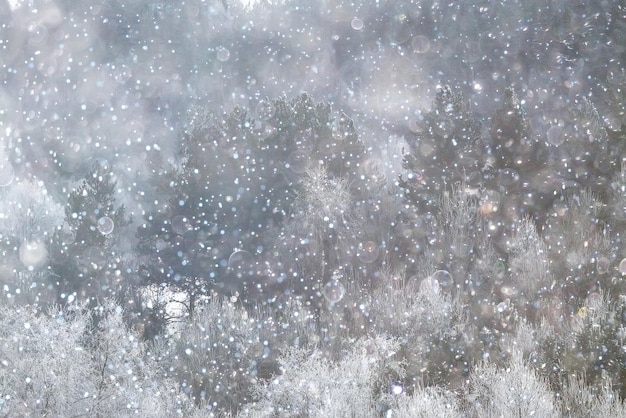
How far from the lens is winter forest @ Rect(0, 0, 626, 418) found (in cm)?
1162

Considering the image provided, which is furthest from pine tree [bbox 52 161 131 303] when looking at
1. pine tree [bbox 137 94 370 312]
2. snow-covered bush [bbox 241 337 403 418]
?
snow-covered bush [bbox 241 337 403 418]

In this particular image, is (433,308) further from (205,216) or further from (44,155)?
(44,155)

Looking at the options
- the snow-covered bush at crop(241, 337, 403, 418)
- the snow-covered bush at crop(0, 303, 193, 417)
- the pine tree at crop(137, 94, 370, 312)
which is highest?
the pine tree at crop(137, 94, 370, 312)

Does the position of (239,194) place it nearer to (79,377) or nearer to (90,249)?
(90,249)

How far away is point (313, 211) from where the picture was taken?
816 inches

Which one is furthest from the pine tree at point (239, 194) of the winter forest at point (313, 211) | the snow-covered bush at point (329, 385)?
the snow-covered bush at point (329, 385)

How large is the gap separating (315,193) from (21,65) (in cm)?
2683

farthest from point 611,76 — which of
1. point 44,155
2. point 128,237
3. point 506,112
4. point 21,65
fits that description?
point 21,65

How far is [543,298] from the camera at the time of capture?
641 inches

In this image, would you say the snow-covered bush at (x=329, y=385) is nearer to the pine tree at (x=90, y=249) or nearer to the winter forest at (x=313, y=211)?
the winter forest at (x=313, y=211)

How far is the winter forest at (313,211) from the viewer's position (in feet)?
38.1

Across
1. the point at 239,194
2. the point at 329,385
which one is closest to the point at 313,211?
the point at 239,194

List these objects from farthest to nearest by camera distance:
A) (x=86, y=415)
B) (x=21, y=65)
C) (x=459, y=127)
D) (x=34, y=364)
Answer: (x=21, y=65) → (x=459, y=127) → (x=34, y=364) → (x=86, y=415)

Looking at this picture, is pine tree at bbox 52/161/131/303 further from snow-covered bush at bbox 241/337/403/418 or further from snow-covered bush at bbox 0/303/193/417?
snow-covered bush at bbox 241/337/403/418
